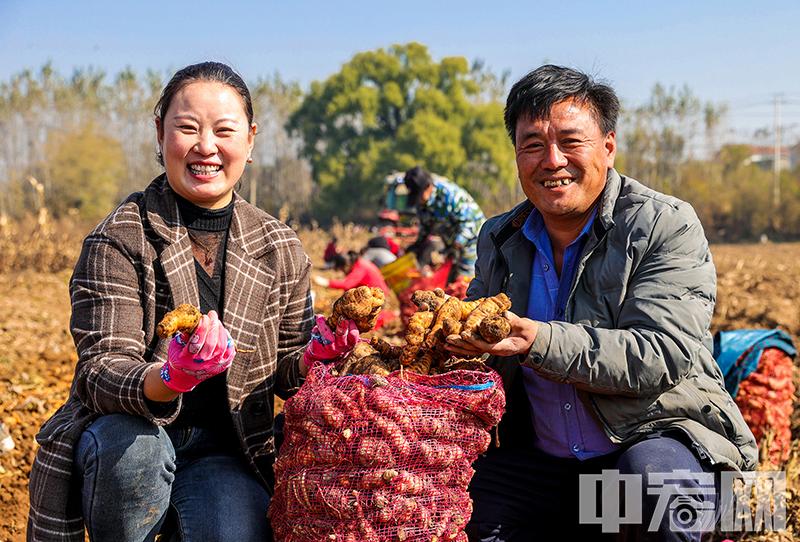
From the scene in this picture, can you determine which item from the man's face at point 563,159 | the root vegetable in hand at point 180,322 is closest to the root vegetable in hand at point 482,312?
the man's face at point 563,159

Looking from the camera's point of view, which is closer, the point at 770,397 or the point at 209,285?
the point at 209,285

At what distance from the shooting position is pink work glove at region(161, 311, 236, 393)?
5.88ft

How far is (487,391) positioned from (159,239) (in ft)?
3.27

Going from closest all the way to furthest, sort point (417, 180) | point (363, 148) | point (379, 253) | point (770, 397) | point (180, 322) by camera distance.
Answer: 1. point (180, 322)
2. point (770, 397)
3. point (417, 180)
4. point (379, 253)
5. point (363, 148)

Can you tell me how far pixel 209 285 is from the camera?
2305 mm

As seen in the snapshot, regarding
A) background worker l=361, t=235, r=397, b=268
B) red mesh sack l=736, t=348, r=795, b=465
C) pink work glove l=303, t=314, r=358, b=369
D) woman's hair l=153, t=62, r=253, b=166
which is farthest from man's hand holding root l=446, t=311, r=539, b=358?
background worker l=361, t=235, r=397, b=268

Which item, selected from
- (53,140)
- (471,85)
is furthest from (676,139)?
(53,140)

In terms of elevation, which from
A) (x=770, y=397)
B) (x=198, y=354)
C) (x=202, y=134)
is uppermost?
(x=202, y=134)

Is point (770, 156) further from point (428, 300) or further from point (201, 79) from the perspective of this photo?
point (201, 79)

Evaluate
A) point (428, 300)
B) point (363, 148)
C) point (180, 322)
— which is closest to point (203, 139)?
point (180, 322)

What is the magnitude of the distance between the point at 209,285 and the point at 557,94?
1.14 m

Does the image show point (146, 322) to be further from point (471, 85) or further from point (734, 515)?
point (471, 85)

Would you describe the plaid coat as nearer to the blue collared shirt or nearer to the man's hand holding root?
the man's hand holding root

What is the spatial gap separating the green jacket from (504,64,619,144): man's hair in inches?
8.1
